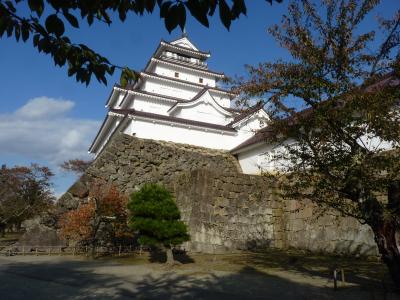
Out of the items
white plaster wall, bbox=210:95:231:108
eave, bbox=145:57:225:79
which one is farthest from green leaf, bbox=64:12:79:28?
eave, bbox=145:57:225:79

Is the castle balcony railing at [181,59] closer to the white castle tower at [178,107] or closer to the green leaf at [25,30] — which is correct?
the white castle tower at [178,107]

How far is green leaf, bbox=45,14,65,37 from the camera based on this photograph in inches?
85.4

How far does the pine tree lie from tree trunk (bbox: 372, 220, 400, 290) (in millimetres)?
5370

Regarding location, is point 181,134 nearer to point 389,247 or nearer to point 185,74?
point 185,74

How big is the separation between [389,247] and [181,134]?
51.5ft

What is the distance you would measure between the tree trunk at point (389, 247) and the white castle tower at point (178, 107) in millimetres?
10745

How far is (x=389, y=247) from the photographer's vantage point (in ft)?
18.8

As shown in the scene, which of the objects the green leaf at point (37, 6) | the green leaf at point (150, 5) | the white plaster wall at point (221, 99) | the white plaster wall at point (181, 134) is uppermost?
the white plaster wall at point (221, 99)

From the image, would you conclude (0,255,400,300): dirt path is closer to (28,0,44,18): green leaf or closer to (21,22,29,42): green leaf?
(21,22,29,42): green leaf

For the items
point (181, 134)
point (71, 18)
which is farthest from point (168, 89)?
point (71, 18)

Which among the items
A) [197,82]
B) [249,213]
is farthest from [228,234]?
[197,82]

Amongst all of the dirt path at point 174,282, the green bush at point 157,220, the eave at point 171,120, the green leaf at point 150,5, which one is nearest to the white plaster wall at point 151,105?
the eave at point 171,120

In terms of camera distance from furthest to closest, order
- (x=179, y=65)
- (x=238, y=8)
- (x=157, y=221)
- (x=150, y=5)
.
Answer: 1. (x=179, y=65)
2. (x=157, y=221)
3. (x=150, y=5)
4. (x=238, y=8)

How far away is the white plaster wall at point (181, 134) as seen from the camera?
1978cm
